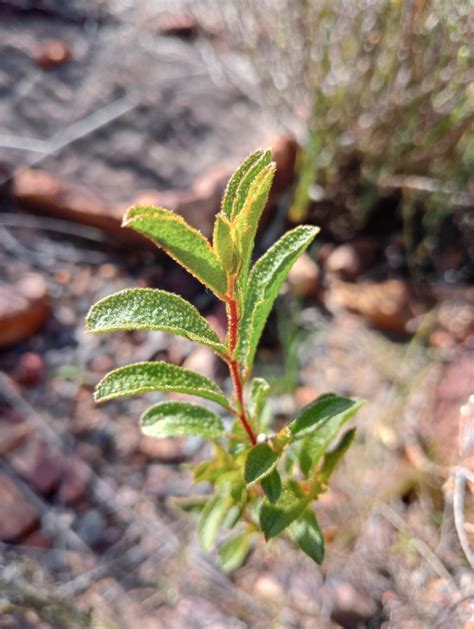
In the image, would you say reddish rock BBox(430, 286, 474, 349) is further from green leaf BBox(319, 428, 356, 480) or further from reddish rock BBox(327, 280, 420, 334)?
green leaf BBox(319, 428, 356, 480)

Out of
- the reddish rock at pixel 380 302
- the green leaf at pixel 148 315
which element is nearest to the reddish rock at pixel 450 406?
the reddish rock at pixel 380 302

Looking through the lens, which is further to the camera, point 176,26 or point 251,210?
point 176,26

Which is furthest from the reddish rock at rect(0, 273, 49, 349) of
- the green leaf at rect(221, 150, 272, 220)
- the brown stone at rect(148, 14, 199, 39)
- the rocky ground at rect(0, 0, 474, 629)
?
the brown stone at rect(148, 14, 199, 39)

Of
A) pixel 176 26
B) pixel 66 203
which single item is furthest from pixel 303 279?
pixel 176 26

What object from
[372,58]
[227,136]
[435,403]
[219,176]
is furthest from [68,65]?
[435,403]

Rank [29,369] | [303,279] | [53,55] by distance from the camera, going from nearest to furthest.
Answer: [29,369] < [303,279] < [53,55]

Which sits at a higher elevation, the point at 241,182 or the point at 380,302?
the point at 241,182

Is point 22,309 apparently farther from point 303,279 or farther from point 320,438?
point 320,438

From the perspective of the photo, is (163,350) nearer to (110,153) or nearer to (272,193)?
(272,193)
